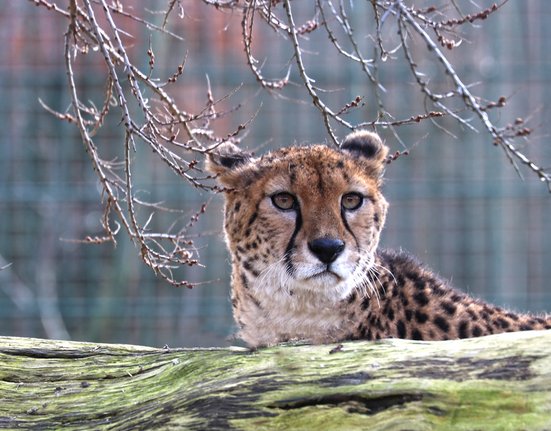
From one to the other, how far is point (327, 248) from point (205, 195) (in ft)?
15.9

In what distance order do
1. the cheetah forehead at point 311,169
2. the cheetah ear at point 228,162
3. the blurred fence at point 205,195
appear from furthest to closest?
the blurred fence at point 205,195
the cheetah ear at point 228,162
the cheetah forehead at point 311,169

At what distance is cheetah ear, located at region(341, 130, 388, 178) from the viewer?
12.1 feet

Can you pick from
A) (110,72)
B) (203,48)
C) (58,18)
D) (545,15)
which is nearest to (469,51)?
(545,15)

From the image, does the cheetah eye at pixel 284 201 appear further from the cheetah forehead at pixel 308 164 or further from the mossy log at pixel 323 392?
the mossy log at pixel 323 392

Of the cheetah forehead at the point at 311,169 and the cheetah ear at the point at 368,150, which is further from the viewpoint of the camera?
the cheetah ear at the point at 368,150

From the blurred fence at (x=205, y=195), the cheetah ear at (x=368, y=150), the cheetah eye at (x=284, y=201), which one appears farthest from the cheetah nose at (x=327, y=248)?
the blurred fence at (x=205, y=195)

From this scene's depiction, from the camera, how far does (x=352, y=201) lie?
3.46m

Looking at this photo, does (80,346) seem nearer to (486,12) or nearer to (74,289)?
(486,12)

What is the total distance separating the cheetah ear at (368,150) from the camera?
12.1 feet

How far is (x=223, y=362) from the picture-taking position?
268cm

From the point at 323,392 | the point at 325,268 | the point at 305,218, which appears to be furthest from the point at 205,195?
the point at 323,392

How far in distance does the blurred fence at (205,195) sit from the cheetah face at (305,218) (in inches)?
161

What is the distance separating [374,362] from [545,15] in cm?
677

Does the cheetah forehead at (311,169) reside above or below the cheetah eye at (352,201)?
above
